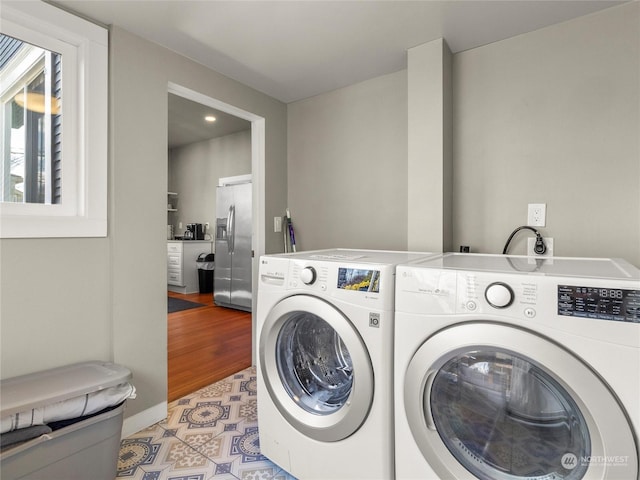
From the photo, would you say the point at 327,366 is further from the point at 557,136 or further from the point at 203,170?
the point at 203,170

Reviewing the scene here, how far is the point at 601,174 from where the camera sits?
1701 mm

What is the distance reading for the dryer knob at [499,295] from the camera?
0.91m

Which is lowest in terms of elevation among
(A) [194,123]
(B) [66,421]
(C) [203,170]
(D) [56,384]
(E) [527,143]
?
(B) [66,421]

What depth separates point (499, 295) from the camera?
925 millimetres

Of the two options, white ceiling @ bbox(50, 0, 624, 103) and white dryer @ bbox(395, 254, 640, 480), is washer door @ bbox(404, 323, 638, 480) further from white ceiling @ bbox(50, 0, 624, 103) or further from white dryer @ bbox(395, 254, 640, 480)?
white ceiling @ bbox(50, 0, 624, 103)

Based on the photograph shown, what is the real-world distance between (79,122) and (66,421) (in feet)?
4.48

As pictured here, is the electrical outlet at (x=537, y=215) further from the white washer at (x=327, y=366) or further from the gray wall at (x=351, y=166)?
the white washer at (x=327, y=366)

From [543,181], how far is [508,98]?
0.53 meters

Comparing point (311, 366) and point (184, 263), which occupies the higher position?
point (184, 263)

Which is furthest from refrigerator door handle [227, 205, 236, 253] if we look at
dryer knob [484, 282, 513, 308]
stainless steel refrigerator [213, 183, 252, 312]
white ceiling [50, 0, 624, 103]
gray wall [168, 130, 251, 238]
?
dryer knob [484, 282, 513, 308]

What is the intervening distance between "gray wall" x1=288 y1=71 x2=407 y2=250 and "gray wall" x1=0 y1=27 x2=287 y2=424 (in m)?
0.98

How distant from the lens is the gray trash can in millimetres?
1167

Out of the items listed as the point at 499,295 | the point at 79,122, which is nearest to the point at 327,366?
the point at 499,295

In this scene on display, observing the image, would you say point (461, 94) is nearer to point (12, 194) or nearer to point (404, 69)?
point (404, 69)
